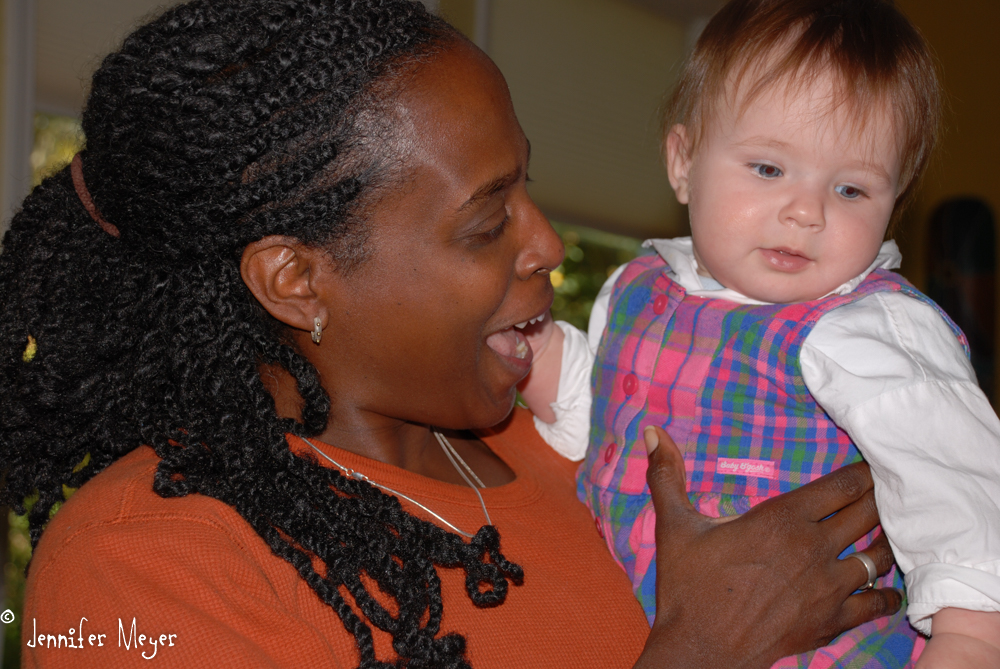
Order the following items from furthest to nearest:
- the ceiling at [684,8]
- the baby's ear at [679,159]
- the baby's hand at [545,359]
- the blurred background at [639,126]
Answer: the ceiling at [684,8] < the blurred background at [639,126] < the baby's hand at [545,359] < the baby's ear at [679,159]

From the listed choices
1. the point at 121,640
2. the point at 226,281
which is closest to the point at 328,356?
the point at 226,281

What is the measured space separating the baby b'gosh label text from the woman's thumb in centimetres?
88

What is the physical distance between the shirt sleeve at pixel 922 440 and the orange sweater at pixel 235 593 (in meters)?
0.51

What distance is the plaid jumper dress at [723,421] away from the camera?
61.9 inches

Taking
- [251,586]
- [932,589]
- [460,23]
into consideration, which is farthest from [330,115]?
[460,23]

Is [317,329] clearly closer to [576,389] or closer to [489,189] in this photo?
[489,189]

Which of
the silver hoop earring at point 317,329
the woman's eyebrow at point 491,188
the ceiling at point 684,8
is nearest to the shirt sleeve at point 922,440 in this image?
the woman's eyebrow at point 491,188

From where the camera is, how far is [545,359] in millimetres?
1980

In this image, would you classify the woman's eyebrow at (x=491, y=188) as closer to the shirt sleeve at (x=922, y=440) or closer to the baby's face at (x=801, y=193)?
the baby's face at (x=801, y=193)

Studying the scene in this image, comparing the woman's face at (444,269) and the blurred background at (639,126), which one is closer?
the woman's face at (444,269)

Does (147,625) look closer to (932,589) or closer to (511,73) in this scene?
(932,589)

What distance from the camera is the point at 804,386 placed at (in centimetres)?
154

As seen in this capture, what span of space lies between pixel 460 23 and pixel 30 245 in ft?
11.8

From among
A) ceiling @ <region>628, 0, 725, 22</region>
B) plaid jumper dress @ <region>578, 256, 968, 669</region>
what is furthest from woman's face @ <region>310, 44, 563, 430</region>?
ceiling @ <region>628, 0, 725, 22</region>
